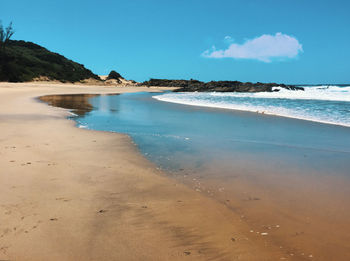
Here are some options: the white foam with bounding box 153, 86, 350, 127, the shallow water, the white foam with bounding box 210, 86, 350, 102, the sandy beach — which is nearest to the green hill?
the white foam with bounding box 153, 86, 350, 127

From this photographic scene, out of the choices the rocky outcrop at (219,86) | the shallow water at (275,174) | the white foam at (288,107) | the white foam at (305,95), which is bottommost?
the shallow water at (275,174)

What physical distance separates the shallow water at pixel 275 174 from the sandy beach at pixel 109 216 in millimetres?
264

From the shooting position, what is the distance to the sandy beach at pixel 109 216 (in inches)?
83.1

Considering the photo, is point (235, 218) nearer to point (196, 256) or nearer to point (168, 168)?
point (196, 256)

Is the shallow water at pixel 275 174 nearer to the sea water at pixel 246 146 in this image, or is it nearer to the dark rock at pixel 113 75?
the sea water at pixel 246 146

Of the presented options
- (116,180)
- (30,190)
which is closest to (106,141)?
(116,180)

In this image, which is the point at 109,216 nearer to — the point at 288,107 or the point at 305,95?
the point at 288,107

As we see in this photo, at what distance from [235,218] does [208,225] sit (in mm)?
310

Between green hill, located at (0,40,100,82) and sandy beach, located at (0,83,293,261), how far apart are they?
40319 millimetres

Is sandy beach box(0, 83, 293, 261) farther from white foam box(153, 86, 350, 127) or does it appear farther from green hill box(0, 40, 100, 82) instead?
green hill box(0, 40, 100, 82)

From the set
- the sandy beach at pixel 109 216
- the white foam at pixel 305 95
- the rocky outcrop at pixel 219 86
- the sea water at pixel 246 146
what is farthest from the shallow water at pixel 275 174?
the rocky outcrop at pixel 219 86

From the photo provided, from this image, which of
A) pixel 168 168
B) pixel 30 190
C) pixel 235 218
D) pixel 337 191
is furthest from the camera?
pixel 168 168

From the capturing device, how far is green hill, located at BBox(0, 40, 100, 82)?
129ft

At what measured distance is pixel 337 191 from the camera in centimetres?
338
